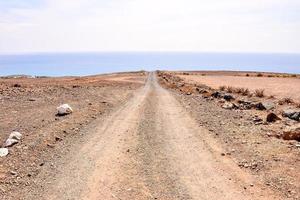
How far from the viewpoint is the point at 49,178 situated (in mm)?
11625

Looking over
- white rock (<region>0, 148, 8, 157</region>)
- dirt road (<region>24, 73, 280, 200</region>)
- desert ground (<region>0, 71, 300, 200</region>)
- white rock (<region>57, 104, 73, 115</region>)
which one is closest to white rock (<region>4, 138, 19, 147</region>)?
desert ground (<region>0, 71, 300, 200</region>)

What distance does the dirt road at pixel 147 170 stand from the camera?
10.4 metres

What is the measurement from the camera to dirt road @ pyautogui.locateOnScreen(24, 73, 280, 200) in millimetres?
10414

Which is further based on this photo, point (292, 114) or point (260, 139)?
point (292, 114)

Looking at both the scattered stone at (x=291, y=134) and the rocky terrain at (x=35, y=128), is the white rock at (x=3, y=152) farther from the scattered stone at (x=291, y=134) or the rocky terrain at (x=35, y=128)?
the scattered stone at (x=291, y=134)

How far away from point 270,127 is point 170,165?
8.57 metres

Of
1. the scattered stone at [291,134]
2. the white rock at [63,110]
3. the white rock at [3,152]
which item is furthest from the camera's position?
the white rock at [63,110]

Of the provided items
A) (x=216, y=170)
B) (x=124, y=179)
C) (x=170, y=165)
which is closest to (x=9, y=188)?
(x=124, y=179)

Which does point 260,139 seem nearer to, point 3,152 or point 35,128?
point 3,152

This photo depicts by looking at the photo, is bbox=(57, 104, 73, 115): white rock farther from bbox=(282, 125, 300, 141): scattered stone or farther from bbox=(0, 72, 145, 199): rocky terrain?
bbox=(282, 125, 300, 141): scattered stone

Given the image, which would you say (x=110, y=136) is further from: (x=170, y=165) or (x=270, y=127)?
(x=270, y=127)

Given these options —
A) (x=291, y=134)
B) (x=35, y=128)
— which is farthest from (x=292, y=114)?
(x=35, y=128)

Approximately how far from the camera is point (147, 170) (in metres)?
12.5

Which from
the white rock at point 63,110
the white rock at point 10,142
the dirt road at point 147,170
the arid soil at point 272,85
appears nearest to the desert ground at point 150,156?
the dirt road at point 147,170
